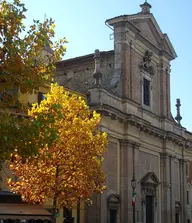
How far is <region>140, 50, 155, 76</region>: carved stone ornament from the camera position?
40656mm

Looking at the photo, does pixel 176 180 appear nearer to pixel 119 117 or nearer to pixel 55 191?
pixel 119 117

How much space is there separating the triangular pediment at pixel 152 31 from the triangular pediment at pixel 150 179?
11.4 metres

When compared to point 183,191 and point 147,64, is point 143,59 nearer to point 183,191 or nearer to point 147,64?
point 147,64

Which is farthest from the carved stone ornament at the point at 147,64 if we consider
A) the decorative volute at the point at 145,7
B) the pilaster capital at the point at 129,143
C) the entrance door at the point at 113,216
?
the entrance door at the point at 113,216

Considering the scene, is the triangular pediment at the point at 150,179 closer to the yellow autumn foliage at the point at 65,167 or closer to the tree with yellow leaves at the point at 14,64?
the yellow autumn foliage at the point at 65,167

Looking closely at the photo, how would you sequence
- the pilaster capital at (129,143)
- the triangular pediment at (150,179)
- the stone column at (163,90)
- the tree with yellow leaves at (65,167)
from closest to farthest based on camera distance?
1. the tree with yellow leaves at (65,167)
2. the pilaster capital at (129,143)
3. the triangular pediment at (150,179)
4. the stone column at (163,90)

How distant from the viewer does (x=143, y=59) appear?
4078 centimetres

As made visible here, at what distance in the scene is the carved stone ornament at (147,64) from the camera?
40.7 m

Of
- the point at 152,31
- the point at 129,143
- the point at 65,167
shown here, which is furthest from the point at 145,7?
the point at 65,167

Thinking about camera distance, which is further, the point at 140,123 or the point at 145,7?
the point at 145,7

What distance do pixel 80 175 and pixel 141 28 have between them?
67.8 ft

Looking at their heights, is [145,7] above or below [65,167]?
above

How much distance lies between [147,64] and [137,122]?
6.69 metres

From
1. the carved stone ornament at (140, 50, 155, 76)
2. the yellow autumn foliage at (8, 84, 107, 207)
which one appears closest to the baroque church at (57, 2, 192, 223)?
the carved stone ornament at (140, 50, 155, 76)
